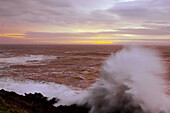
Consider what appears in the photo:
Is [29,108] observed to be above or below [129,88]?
below

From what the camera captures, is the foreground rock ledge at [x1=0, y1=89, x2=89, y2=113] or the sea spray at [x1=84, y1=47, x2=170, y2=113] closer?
the foreground rock ledge at [x1=0, y1=89, x2=89, y2=113]

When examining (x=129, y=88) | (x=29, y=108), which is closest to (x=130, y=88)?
(x=129, y=88)

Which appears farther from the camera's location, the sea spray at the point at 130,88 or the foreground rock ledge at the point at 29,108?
the sea spray at the point at 130,88

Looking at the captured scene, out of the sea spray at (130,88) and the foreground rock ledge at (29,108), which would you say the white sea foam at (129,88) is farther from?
the foreground rock ledge at (29,108)

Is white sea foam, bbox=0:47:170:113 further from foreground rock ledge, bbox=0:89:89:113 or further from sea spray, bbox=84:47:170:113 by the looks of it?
foreground rock ledge, bbox=0:89:89:113

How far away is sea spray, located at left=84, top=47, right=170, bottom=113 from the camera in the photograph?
723 centimetres

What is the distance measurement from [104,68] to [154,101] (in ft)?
10.8

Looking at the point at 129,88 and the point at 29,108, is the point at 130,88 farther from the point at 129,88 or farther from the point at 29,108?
the point at 29,108

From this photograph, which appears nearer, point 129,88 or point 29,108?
point 29,108

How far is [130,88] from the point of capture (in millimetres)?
7574

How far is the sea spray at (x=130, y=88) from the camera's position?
723 cm

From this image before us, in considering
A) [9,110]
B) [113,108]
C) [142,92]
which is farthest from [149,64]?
[9,110]

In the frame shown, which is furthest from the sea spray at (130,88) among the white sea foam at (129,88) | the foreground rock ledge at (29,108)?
the foreground rock ledge at (29,108)

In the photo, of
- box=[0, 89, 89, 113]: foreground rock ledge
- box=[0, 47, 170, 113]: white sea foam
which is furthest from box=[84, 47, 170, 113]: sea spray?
box=[0, 89, 89, 113]: foreground rock ledge
